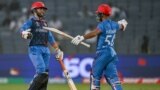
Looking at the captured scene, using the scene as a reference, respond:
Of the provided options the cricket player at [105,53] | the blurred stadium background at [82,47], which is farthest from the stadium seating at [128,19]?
the cricket player at [105,53]

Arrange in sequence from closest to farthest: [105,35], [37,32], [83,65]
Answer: [105,35]
[37,32]
[83,65]

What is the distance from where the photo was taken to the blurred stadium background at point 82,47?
23.5 metres

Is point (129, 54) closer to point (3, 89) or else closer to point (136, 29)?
point (136, 29)

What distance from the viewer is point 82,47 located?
25031mm

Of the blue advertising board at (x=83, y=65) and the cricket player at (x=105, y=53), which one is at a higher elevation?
the cricket player at (x=105, y=53)

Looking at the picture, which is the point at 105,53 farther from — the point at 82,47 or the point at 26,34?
the point at 82,47

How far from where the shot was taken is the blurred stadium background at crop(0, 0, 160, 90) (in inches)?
925

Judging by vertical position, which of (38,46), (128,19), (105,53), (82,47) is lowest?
(82,47)

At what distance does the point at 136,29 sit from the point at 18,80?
5.53 metres

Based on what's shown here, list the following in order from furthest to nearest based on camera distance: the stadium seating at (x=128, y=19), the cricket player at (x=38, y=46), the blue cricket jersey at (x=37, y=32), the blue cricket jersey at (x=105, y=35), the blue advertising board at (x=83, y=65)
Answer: the stadium seating at (x=128, y=19) → the blue advertising board at (x=83, y=65) → the blue cricket jersey at (x=37, y=32) → the cricket player at (x=38, y=46) → the blue cricket jersey at (x=105, y=35)

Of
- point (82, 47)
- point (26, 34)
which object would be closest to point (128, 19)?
point (82, 47)

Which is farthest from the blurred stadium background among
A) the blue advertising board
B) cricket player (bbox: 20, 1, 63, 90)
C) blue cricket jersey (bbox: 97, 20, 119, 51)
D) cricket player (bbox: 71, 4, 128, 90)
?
blue cricket jersey (bbox: 97, 20, 119, 51)

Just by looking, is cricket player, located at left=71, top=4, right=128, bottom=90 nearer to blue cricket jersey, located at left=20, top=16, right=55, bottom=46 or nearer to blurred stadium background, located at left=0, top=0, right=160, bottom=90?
blue cricket jersey, located at left=20, top=16, right=55, bottom=46

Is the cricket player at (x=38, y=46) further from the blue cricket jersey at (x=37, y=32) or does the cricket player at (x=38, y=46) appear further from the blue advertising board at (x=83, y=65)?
the blue advertising board at (x=83, y=65)
